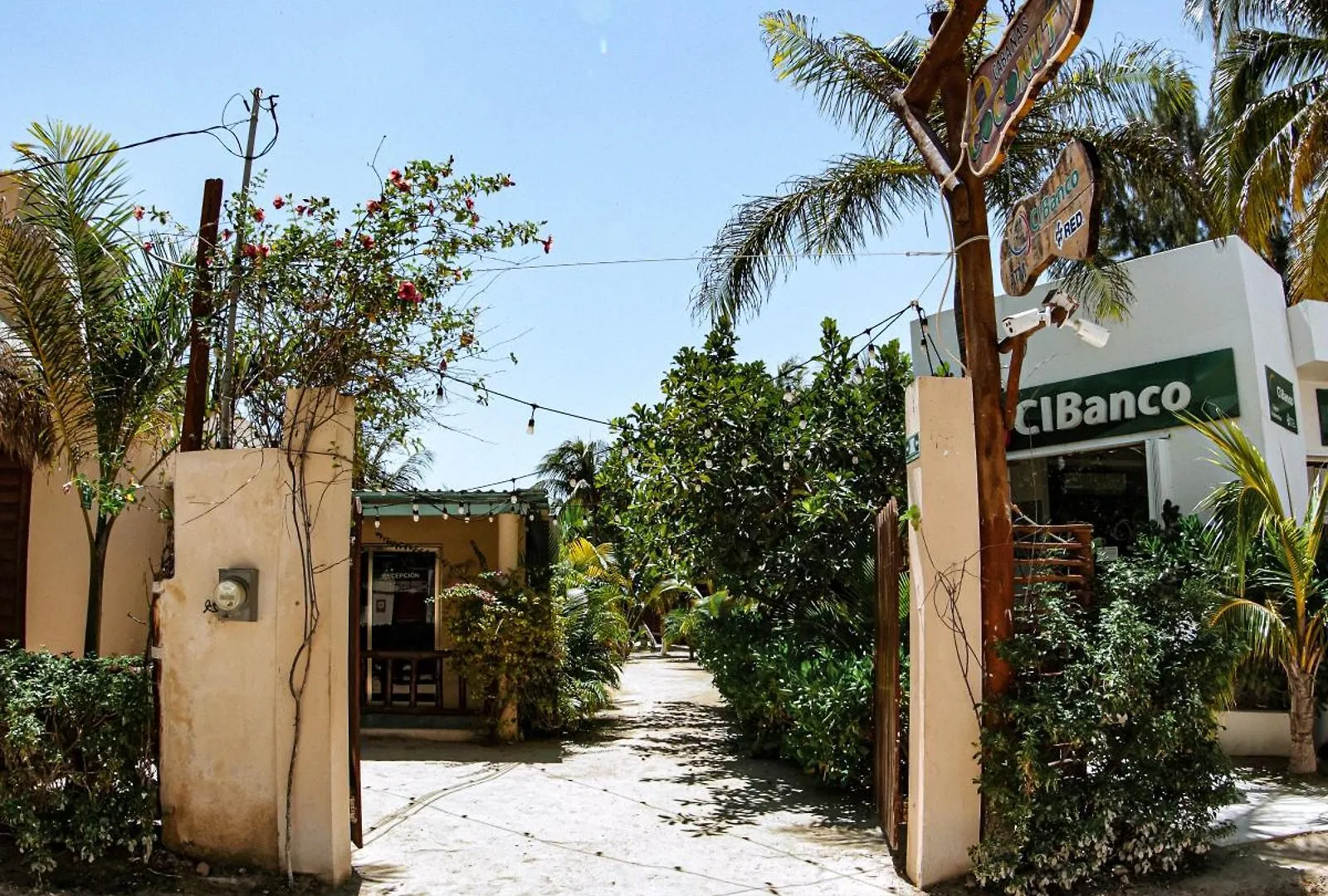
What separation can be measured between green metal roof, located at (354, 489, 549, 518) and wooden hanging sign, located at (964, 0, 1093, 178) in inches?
254

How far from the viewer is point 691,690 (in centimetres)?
1752

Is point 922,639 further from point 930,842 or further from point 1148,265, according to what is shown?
point 1148,265

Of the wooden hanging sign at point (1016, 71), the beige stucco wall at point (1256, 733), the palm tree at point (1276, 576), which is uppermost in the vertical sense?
the wooden hanging sign at point (1016, 71)

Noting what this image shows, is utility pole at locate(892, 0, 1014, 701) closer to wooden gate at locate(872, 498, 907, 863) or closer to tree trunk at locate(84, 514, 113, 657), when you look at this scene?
wooden gate at locate(872, 498, 907, 863)

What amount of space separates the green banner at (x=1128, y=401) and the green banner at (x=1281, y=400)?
1.53 ft

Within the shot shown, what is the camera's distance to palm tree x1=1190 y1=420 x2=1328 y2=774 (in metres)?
8.32

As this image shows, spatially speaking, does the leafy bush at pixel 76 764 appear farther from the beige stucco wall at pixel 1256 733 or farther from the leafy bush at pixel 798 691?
the beige stucco wall at pixel 1256 733

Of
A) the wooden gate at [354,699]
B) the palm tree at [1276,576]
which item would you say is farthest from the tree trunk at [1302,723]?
the wooden gate at [354,699]

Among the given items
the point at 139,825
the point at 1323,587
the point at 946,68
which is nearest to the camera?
the point at 139,825

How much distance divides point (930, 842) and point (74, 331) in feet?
24.3

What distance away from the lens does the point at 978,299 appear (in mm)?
6809

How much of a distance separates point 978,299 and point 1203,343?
534 cm

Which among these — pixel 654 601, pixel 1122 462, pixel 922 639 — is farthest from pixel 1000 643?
pixel 654 601

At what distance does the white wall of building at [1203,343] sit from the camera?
10.5 m
